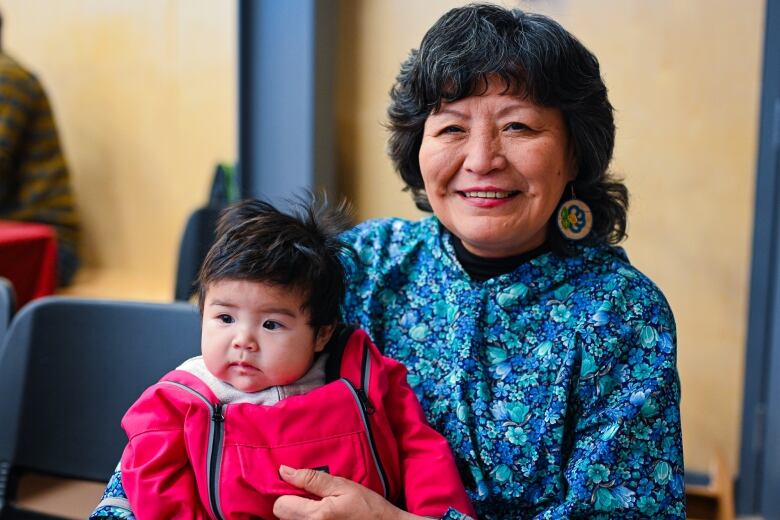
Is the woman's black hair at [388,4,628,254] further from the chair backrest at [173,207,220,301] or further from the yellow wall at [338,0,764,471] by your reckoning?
the chair backrest at [173,207,220,301]

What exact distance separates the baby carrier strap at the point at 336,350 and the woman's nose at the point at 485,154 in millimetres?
331

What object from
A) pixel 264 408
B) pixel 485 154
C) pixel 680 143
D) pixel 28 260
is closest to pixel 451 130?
pixel 485 154

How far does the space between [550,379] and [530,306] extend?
0.13 meters

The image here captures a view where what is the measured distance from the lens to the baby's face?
124 centimetres

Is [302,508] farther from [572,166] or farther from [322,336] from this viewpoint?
[572,166]

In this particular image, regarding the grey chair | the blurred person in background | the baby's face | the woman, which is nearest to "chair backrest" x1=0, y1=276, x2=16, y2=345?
the grey chair

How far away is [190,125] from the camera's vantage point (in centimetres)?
461

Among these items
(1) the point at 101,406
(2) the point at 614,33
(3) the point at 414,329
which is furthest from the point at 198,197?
(3) the point at 414,329

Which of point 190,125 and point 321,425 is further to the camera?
point 190,125

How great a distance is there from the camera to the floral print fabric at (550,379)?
1.30m

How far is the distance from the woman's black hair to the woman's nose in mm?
74

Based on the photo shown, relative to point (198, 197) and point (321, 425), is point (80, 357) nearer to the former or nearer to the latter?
point (321, 425)

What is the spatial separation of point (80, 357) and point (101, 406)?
11cm

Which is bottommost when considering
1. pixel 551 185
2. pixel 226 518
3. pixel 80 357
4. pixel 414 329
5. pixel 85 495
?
pixel 85 495
